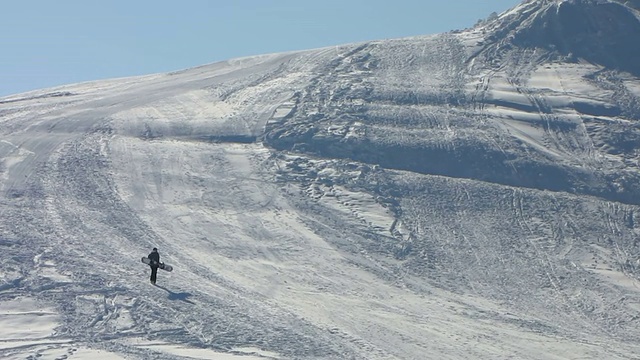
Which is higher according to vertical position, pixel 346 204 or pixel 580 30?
pixel 580 30

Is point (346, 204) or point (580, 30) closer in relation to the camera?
point (346, 204)

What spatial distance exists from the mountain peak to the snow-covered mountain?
0.11 meters

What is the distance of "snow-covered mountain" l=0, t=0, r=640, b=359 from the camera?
23062 millimetres

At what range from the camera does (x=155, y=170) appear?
1307 inches

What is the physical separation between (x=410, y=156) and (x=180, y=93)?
1151cm

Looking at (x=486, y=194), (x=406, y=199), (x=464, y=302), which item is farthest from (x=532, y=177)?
(x=464, y=302)

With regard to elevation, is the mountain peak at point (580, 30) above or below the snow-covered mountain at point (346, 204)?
above

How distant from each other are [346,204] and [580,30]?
18710mm

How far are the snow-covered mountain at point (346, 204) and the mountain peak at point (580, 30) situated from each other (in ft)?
0.35

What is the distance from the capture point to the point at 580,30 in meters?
45.4

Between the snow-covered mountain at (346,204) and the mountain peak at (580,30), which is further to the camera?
the mountain peak at (580,30)

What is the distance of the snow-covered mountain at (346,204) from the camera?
23062 millimetres

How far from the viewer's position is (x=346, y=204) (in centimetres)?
3134

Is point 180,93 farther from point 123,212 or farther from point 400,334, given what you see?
point 400,334
